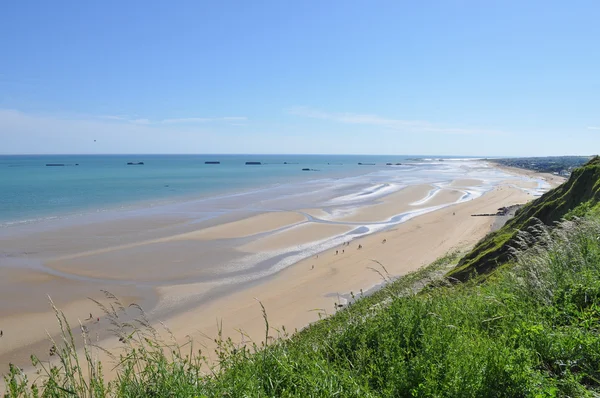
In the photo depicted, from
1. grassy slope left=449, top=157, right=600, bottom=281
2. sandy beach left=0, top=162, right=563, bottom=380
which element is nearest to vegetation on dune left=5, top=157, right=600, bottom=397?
sandy beach left=0, top=162, right=563, bottom=380

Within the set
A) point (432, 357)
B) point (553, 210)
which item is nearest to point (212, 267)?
point (553, 210)

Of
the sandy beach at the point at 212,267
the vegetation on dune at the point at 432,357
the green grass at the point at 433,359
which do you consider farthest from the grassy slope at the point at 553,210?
the green grass at the point at 433,359

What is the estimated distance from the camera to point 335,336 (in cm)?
601

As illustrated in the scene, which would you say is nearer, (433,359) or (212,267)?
(433,359)

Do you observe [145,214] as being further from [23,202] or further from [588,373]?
[588,373]

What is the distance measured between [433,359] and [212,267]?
62.2 feet

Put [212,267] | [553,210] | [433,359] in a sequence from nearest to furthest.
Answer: [433,359], [553,210], [212,267]

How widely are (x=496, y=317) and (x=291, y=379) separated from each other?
289cm

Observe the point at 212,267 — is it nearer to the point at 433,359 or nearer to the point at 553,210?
the point at 553,210

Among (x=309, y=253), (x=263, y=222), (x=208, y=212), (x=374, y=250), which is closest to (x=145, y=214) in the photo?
(x=208, y=212)

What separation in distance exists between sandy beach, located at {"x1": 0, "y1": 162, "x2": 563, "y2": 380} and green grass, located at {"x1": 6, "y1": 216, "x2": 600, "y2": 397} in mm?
3722

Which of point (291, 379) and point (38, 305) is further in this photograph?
point (38, 305)

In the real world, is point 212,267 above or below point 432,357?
below

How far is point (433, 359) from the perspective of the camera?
429 centimetres
